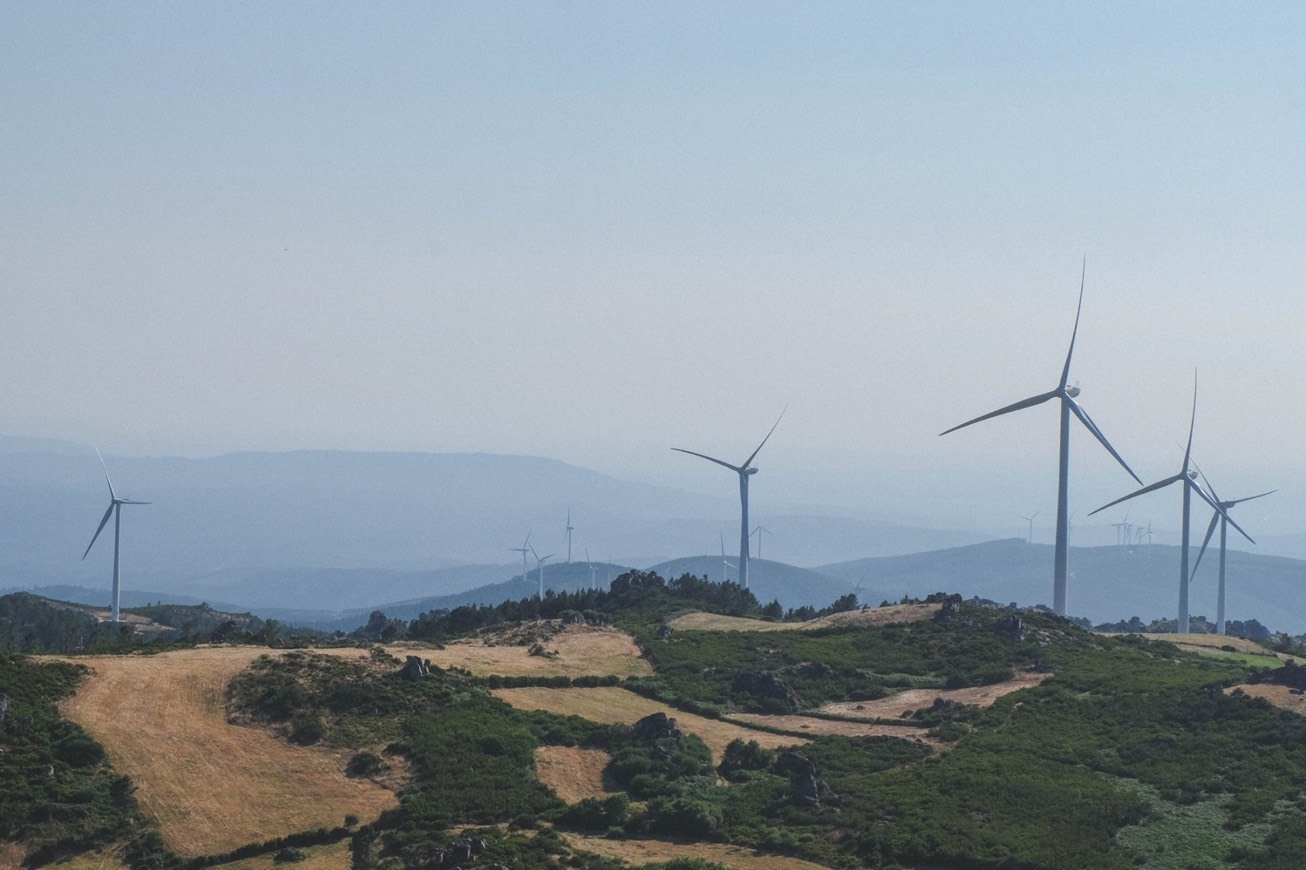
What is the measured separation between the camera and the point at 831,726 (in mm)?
105312

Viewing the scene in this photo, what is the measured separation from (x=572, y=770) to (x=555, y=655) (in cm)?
3143

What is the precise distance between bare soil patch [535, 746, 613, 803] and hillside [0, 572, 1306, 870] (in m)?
0.19

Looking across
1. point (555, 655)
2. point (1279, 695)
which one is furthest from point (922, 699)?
point (555, 655)

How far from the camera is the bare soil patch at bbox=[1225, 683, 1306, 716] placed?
3957 inches

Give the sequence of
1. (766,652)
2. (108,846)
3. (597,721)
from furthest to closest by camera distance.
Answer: (766,652), (597,721), (108,846)

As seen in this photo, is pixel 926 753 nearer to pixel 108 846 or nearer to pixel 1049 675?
pixel 1049 675

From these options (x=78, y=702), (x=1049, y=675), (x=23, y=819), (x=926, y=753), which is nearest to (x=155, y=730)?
(x=78, y=702)

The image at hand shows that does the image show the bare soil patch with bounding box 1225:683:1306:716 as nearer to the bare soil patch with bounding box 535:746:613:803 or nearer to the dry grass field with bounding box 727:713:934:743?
the dry grass field with bounding box 727:713:934:743

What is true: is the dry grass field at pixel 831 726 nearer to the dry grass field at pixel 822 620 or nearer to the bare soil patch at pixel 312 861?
the dry grass field at pixel 822 620

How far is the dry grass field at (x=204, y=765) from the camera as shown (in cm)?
7612

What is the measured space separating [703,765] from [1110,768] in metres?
25.4

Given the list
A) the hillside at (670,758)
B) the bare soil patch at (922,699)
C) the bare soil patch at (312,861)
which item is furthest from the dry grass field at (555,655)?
the bare soil patch at (312,861)

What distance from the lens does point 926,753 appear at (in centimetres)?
9506

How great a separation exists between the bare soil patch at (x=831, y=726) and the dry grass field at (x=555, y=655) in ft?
46.5
